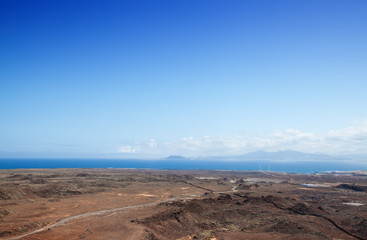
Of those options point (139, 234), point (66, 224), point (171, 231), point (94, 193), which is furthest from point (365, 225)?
point (94, 193)

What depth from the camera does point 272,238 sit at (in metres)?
30.7

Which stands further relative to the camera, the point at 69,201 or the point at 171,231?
the point at 69,201

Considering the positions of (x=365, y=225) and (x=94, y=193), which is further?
(x=94, y=193)

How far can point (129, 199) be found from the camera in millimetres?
54625

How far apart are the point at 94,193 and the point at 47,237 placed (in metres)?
36.6

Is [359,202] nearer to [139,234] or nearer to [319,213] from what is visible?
[319,213]

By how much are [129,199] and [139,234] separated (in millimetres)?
26411

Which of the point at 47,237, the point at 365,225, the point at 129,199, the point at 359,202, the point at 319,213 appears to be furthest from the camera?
the point at 359,202

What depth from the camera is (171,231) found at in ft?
109

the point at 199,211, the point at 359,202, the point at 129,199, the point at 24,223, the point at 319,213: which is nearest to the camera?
the point at 24,223

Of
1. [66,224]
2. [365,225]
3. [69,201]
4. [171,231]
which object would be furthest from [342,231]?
[69,201]

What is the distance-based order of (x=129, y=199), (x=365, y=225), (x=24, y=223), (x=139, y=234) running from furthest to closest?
1. (x=129, y=199)
2. (x=365, y=225)
3. (x=24, y=223)
4. (x=139, y=234)

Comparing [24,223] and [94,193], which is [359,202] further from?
[24,223]

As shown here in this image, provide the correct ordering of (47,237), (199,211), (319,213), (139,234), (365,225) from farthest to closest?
(319,213) < (199,211) < (365,225) < (139,234) < (47,237)
